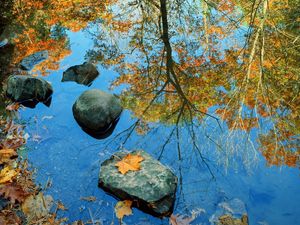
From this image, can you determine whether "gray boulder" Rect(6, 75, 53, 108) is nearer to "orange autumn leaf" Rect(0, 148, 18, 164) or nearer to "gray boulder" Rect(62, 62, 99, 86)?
"gray boulder" Rect(62, 62, 99, 86)

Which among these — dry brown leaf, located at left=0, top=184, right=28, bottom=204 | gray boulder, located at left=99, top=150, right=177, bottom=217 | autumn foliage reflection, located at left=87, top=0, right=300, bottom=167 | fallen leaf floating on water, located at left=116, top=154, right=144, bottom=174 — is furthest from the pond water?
dry brown leaf, located at left=0, top=184, right=28, bottom=204

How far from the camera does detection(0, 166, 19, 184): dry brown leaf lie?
3694 mm

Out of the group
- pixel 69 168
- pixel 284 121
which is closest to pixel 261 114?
pixel 284 121

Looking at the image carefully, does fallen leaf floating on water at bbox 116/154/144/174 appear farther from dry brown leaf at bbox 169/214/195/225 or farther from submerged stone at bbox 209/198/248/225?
submerged stone at bbox 209/198/248/225

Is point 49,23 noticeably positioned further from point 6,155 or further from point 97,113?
point 6,155

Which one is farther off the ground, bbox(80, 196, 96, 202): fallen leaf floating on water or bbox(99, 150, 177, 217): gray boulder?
bbox(99, 150, 177, 217): gray boulder

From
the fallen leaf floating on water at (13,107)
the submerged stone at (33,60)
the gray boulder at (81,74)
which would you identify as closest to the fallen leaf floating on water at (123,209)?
the fallen leaf floating on water at (13,107)

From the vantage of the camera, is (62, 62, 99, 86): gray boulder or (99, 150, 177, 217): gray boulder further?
(62, 62, 99, 86): gray boulder

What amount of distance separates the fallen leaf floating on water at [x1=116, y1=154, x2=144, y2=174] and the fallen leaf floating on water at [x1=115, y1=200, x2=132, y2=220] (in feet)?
1.29

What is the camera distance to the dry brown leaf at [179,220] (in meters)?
3.79

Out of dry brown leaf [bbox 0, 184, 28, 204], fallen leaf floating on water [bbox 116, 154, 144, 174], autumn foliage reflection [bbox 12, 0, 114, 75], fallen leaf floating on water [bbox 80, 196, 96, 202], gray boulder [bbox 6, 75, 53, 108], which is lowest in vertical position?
fallen leaf floating on water [bbox 80, 196, 96, 202]

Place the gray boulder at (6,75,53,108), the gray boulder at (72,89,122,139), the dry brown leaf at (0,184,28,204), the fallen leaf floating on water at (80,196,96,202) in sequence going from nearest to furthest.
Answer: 1. the dry brown leaf at (0,184,28,204)
2. the fallen leaf floating on water at (80,196,96,202)
3. the gray boulder at (72,89,122,139)
4. the gray boulder at (6,75,53,108)

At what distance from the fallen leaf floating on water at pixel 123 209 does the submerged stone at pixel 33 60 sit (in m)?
4.44

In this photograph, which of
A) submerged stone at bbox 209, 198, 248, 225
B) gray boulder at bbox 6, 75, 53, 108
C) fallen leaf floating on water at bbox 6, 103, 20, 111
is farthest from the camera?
gray boulder at bbox 6, 75, 53, 108
